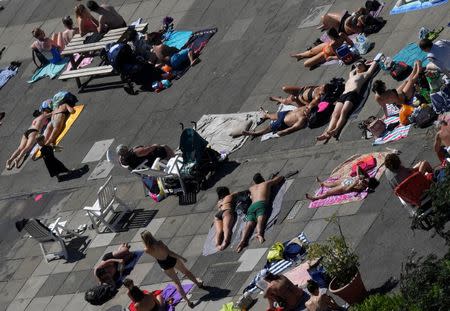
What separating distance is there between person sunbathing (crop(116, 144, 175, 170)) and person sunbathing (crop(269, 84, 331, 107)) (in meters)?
2.52

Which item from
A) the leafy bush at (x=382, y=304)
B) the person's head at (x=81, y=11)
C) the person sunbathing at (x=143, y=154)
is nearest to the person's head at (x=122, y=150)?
the person sunbathing at (x=143, y=154)

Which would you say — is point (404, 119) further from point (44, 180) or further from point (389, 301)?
point (44, 180)

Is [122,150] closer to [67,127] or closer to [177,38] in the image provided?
[67,127]

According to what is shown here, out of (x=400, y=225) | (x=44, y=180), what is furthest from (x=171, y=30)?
(x=400, y=225)

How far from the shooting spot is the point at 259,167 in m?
23.5

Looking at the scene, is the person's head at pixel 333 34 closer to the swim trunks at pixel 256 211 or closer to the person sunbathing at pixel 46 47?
the swim trunks at pixel 256 211

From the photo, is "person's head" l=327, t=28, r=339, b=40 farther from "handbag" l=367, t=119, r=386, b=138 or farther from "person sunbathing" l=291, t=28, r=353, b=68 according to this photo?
"handbag" l=367, t=119, r=386, b=138

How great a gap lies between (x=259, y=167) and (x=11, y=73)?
10.8 meters

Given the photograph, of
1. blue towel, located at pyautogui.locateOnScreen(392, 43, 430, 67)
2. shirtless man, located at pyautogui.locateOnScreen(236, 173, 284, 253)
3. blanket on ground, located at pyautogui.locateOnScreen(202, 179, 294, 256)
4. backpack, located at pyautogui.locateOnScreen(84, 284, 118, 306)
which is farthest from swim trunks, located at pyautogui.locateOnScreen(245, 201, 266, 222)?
blue towel, located at pyautogui.locateOnScreen(392, 43, 430, 67)

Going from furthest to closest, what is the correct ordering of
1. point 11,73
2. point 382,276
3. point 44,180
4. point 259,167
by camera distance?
point 11,73 → point 44,180 → point 259,167 → point 382,276

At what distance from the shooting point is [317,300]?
17922mm

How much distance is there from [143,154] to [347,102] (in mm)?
4436

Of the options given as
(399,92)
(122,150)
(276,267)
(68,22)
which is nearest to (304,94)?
(399,92)

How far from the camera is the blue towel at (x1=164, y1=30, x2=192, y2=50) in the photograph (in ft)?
94.0
